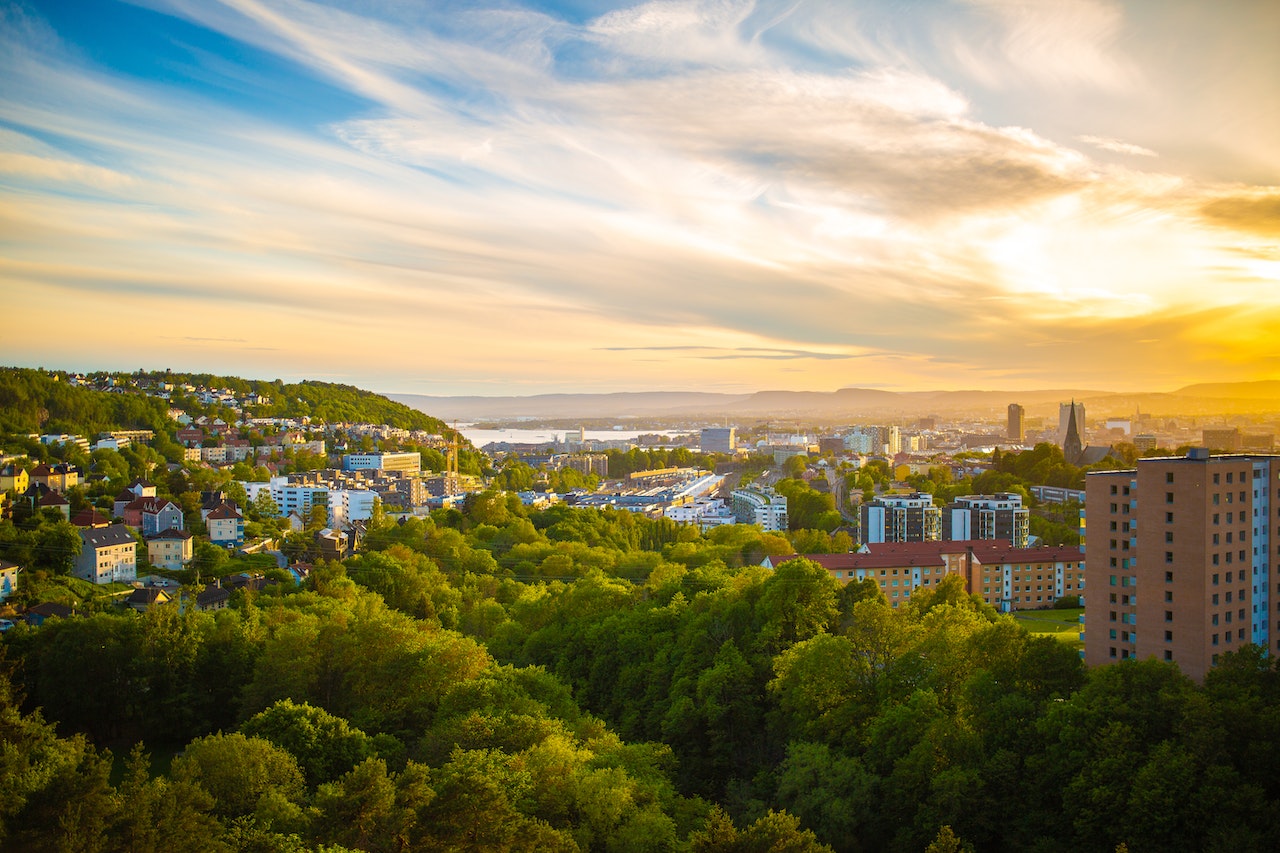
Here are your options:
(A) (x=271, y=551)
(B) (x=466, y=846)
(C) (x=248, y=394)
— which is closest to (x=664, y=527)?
(A) (x=271, y=551)

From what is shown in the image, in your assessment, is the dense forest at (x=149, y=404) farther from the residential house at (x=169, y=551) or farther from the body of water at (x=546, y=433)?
the body of water at (x=546, y=433)

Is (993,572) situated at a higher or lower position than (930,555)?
lower

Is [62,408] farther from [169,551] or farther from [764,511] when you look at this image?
[764,511]

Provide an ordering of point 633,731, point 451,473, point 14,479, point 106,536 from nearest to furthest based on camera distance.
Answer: point 633,731, point 106,536, point 14,479, point 451,473

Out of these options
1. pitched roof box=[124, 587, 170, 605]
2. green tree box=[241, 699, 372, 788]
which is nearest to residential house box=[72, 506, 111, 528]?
pitched roof box=[124, 587, 170, 605]

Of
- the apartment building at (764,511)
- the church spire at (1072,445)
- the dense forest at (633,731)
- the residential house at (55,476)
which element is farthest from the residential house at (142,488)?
the church spire at (1072,445)

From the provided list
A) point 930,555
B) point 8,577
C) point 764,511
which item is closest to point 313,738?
point 8,577
